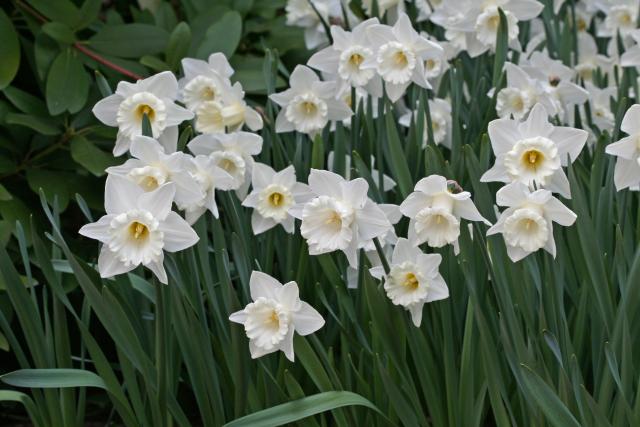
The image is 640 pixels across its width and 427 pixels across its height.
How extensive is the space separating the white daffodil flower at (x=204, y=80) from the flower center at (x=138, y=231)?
0.66 m

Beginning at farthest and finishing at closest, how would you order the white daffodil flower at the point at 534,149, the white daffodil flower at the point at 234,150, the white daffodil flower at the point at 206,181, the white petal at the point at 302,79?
the white petal at the point at 302,79 < the white daffodil flower at the point at 234,150 < the white daffodil flower at the point at 206,181 < the white daffodil flower at the point at 534,149

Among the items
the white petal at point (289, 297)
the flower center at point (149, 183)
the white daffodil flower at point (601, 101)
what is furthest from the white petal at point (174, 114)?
the white daffodil flower at point (601, 101)

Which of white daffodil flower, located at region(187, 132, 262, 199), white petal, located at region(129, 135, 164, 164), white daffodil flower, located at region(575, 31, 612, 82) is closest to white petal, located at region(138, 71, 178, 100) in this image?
white daffodil flower, located at region(187, 132, 262, 199)

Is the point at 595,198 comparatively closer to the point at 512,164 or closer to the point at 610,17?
the point at 512,164

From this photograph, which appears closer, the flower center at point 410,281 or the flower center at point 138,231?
the flower center at point 138,231

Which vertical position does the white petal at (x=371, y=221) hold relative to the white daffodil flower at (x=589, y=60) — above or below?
below

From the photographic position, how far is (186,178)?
165 centimetres

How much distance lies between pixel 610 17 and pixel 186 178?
1822 millimetres

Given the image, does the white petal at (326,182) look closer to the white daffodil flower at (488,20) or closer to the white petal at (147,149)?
the white petal at (147,149)

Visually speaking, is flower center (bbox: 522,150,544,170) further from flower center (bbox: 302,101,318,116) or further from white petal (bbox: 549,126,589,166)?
flower center (bbox: 302,101,318,116)

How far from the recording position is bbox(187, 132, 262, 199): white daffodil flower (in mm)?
1997

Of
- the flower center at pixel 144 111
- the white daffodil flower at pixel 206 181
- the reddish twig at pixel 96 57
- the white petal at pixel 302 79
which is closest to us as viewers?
the white daffodil flower at pixel 206 181

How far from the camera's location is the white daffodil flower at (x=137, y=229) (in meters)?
1.50

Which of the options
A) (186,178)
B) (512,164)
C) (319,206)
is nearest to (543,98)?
(512,164)
